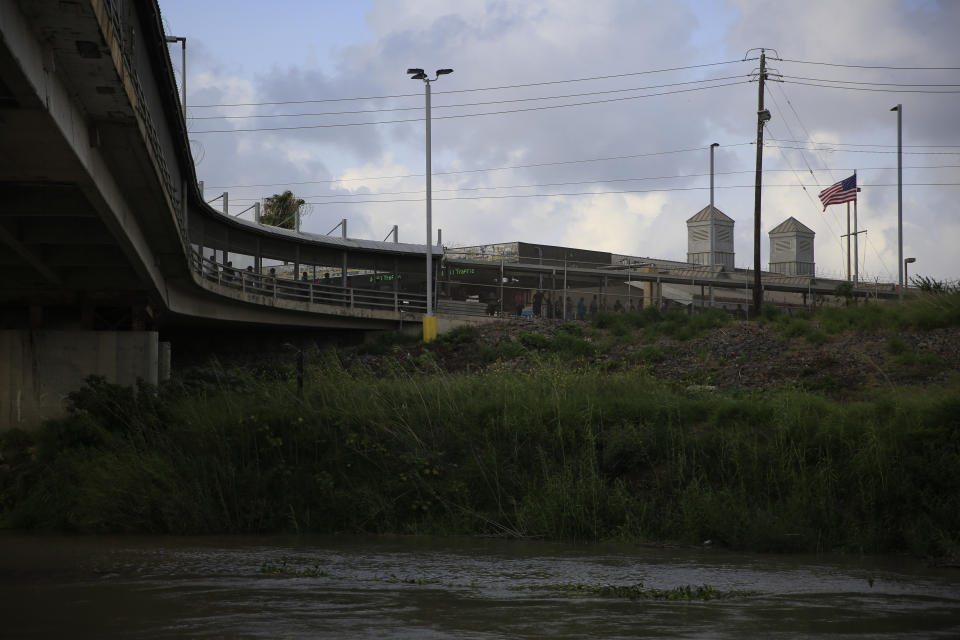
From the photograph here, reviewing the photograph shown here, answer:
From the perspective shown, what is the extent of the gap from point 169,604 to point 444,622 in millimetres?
2627

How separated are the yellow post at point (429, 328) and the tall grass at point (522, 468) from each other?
25598mm

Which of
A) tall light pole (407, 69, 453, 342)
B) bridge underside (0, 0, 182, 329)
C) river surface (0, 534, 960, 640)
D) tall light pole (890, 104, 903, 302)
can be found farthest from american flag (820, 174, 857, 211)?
river surface (0, 534, 960, 640)

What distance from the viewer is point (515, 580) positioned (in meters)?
10.0

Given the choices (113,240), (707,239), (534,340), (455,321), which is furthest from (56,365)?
(707,239)

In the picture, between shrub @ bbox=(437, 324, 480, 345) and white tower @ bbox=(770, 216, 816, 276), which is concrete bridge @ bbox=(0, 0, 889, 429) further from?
white tower @ bbox=(770, 216, 816, 276)

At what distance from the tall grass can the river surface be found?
0.91 meters

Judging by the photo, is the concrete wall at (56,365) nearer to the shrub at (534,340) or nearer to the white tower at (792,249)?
the shrub at (534,340)

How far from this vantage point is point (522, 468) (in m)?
15.1

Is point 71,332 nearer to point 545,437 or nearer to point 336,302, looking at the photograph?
point 545,437

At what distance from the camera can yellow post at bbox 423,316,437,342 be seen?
143ft

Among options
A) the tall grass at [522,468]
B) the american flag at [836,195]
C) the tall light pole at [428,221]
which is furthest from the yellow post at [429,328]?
the tall grass at [522,468]

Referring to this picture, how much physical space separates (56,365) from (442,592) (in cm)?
1540

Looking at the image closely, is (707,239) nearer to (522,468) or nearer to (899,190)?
(899,190)

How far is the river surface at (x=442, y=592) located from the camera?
7.50 meters
